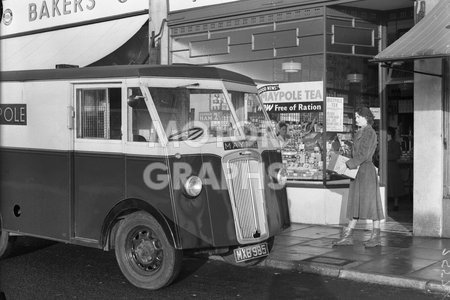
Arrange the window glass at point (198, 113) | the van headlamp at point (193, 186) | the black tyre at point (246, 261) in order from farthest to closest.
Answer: the black tyre at point (246, 261)
the window glass at point (198, 113)
the van headlamp at point (193, 186)

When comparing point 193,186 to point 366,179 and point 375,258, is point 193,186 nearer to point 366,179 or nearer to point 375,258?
point 375,258

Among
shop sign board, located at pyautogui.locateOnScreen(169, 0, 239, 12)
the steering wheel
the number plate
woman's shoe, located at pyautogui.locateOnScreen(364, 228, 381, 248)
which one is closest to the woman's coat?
woman's shoe, located at pyautogui.locateOnScreen(364, 228, 381, 248)

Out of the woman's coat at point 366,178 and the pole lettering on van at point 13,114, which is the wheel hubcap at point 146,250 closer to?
the pole lettering on van at point 13,114

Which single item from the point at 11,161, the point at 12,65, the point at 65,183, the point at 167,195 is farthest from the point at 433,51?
the point at 12,65

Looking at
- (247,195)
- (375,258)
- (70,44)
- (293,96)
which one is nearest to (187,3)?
(293,96)

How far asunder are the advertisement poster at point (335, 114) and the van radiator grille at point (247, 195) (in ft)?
12.7

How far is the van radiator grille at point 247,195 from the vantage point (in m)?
6.25

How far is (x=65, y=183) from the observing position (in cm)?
677

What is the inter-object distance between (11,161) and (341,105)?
5.70 metres

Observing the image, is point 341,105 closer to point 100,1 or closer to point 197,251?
point 197,251

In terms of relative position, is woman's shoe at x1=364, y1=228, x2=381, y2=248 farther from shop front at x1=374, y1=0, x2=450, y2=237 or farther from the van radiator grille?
the van radiator grille

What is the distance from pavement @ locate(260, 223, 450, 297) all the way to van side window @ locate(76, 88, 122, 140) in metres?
2.65

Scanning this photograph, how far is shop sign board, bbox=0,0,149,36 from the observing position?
1255cm

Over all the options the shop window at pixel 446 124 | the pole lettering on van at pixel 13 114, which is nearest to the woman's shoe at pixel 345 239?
the shop window at pixel 446 124
